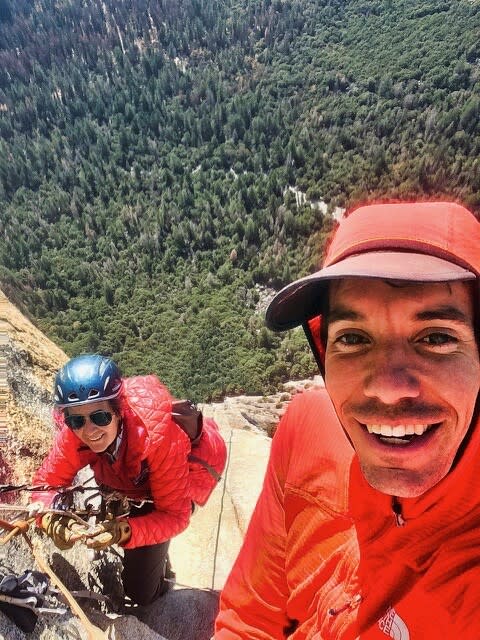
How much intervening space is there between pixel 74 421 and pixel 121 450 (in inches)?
15.1

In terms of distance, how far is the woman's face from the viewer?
288cm

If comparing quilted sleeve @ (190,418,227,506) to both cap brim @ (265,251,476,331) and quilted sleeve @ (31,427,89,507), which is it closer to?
quilted sleeve @ (31,427,89,507)

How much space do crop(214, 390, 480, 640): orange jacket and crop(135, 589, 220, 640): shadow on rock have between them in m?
1.68

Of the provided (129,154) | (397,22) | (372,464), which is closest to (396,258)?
(372,464)

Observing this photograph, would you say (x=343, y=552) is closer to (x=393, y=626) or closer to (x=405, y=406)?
(x=393, y=626)

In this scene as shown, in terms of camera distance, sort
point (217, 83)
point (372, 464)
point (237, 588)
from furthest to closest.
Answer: point (217, 83) < point (237, 588) < point (372, 464)

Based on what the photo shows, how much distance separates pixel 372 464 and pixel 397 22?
112723 millimetres

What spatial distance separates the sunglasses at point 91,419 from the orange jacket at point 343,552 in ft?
4.19

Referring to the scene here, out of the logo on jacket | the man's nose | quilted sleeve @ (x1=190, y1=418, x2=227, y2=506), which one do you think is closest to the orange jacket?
the logo on jacket

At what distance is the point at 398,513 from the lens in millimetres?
1399

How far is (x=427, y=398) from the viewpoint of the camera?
3.92 ft

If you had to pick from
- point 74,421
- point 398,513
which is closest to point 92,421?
point 74,421

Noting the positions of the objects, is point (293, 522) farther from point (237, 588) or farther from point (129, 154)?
point (129, 154)

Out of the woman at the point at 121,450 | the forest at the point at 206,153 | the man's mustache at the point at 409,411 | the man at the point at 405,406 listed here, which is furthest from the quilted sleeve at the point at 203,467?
the forest at the point at 206,153
